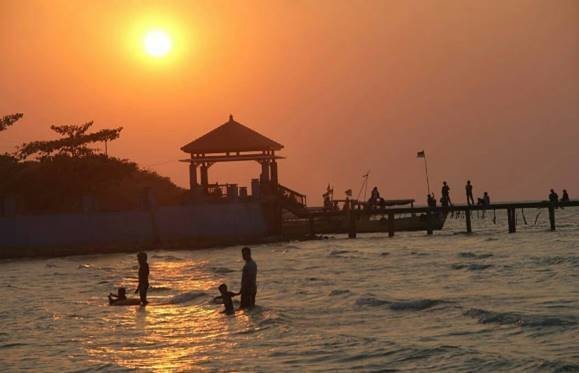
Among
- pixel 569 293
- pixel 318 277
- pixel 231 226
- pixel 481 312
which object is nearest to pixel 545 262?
pixel 318 277

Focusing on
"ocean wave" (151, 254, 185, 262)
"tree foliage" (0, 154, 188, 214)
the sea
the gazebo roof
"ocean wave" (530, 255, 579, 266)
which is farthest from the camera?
"tree foliage" (0, 154, 188, 214)

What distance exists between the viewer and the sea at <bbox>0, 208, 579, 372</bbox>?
2038 centimetres

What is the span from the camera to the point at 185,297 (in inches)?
1308

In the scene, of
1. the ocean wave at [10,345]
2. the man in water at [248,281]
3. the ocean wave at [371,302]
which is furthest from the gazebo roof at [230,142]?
the ocean wave at [10,345]

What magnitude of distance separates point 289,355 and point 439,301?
9.31m

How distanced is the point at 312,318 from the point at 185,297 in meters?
7.13

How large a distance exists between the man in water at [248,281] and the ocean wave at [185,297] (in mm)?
4819

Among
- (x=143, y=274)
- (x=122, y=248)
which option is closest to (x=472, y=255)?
(x=122, y=248)

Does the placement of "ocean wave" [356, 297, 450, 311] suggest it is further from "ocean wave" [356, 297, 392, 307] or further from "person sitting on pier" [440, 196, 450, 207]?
"person sitting on pier" [440, 196, 450, 207]

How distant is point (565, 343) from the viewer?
2125 cm

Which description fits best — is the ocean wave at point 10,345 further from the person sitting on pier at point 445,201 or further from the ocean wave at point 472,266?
the person sitting on pier at point 445,201

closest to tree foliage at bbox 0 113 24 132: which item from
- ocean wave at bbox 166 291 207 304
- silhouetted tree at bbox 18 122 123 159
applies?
silhouetted tree at bbox 18 122 123 159

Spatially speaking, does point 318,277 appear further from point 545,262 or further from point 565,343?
point 565,343

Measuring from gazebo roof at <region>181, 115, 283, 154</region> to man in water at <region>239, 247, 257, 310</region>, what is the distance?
115 ft
